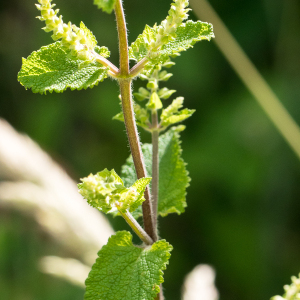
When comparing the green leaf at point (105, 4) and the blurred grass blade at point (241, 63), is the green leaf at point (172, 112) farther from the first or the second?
the blurred grass blade at point (241, 63)

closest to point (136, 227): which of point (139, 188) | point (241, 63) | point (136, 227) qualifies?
point (136, 227)

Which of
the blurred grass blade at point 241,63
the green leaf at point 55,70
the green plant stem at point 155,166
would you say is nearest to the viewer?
the green leaf at point 55,70

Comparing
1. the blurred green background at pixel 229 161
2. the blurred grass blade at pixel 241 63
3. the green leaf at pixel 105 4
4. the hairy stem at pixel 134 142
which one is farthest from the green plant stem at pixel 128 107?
the blurred green background at pixel 229 161

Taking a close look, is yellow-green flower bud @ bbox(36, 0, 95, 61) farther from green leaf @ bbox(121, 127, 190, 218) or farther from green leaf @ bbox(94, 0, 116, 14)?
green leaf @ bbox(121, 127, 190, 218)

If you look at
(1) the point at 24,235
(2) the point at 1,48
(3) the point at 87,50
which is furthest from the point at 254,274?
(2) the point at 1,48

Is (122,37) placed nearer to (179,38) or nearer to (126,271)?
(179,38)

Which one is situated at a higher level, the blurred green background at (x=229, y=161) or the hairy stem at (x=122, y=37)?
the blurred green background at (x=229, y=161)
